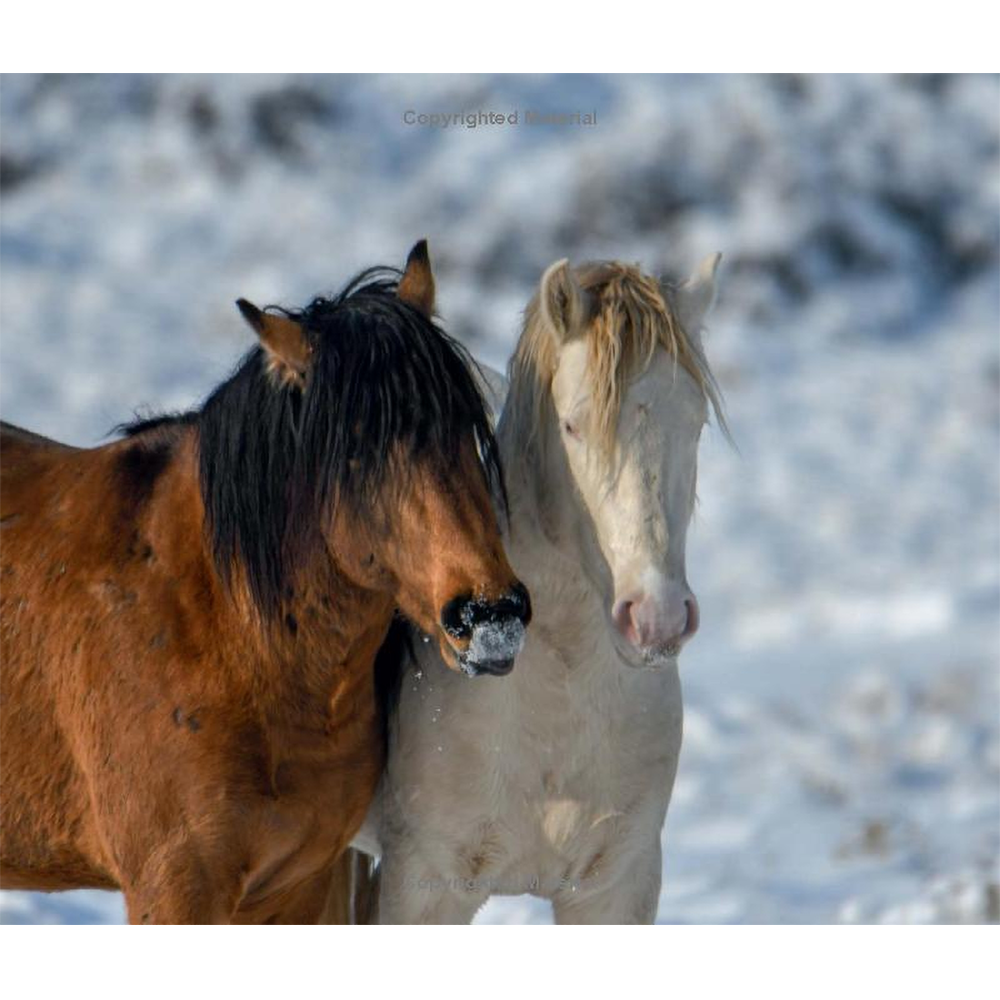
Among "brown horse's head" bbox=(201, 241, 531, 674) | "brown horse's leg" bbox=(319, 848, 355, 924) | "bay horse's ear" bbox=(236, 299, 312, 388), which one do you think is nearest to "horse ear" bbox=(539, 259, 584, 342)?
"brown horse's head" bbox=(201, 241, 531, 674)

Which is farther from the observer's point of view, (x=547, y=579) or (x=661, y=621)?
(x=547, y=579)

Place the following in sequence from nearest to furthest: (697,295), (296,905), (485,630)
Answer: (485,630) → (697,295) → (296,905)

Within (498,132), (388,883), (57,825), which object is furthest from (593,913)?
(498,132)

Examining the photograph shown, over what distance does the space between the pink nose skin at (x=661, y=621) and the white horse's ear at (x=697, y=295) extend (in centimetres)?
58

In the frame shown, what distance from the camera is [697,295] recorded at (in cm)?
294

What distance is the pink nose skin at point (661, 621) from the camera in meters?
2.49

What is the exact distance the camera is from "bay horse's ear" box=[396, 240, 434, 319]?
2.88 metres

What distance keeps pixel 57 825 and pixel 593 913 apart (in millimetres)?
1036

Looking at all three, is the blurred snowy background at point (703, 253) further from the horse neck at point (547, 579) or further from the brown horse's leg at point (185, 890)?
the brown horse's leg at point (185, 890)

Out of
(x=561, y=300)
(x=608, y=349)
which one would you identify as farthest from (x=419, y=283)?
(x=608, y=349)

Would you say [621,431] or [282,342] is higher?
[282,342]

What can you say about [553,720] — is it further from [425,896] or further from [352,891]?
[352,891]

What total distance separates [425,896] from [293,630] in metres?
0.57

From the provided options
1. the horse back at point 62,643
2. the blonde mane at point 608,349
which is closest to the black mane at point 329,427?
the blonde mane at point 608,349
